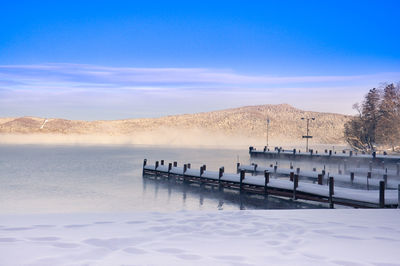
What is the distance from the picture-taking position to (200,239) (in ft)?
23.0

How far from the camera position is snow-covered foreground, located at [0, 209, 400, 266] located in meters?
5.72

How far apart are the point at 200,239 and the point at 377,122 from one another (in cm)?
6939

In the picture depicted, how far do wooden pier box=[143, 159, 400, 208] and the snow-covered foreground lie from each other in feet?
31.6

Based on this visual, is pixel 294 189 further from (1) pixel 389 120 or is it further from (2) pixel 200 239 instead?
(1) pixel 389 120

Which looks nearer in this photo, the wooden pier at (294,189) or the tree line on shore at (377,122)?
the wooden pier at (294,189)

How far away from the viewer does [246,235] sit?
24.4ft

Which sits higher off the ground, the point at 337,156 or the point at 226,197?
the point at 337,156

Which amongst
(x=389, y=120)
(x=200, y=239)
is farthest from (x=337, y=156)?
(x=200, y=239)

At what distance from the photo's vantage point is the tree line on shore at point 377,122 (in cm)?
6431

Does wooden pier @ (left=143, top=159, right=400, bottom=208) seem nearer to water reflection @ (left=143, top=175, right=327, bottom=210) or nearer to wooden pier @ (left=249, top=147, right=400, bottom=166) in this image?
water reflection @ (left=143, top=175, right=327, bottom=210)

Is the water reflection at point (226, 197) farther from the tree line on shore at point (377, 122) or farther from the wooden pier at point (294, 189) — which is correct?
the tree line on shore at point (377, 122)

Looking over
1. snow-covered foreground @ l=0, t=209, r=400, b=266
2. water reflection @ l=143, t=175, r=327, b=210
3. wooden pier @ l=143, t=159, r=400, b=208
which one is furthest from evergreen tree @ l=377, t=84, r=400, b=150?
snow-covered foreground @ l=0, t=209, r=400, b=266

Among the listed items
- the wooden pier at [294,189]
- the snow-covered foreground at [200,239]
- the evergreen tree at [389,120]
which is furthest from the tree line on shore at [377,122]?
the snow-covered foreground at [200,239]

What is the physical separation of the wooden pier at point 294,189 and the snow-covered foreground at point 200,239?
31.6ft
